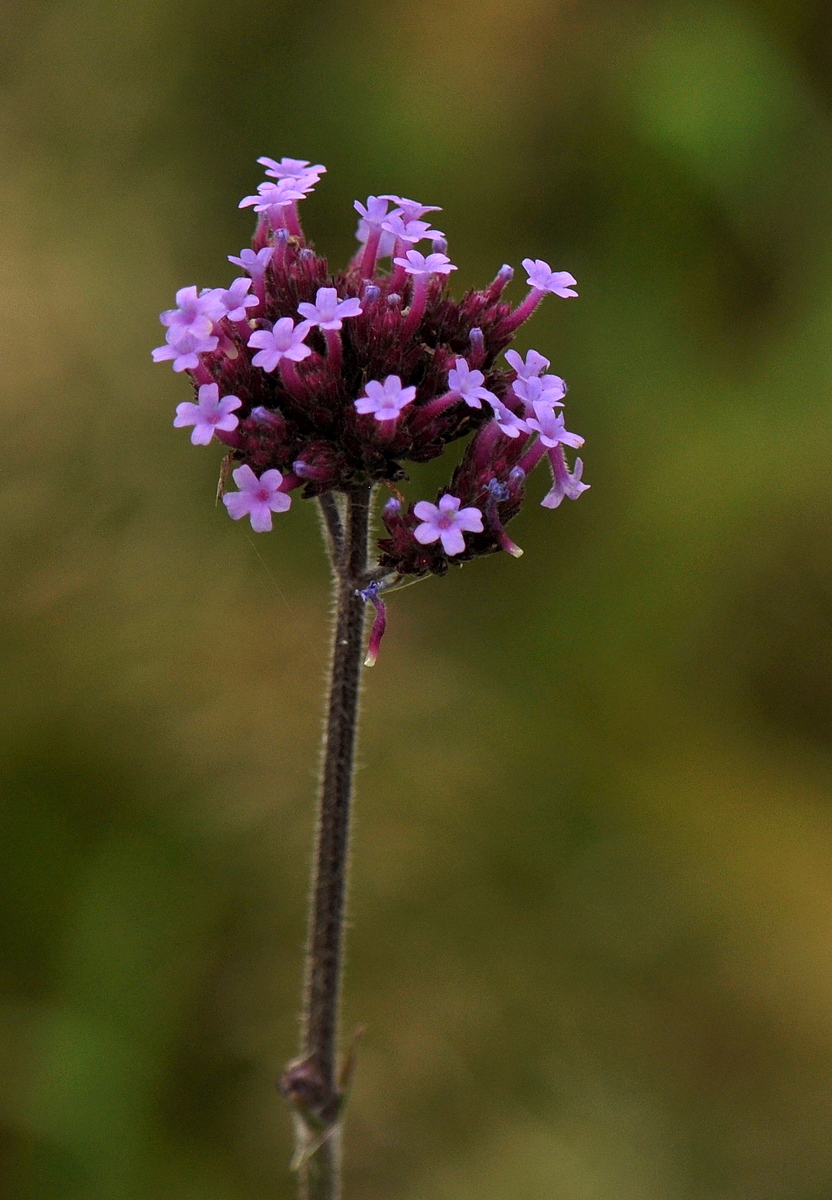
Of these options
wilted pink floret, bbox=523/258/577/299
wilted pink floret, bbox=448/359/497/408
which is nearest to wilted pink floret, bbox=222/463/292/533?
wilted pink floret, bbox=448/359/497/408

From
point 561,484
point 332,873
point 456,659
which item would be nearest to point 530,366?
point 561,484

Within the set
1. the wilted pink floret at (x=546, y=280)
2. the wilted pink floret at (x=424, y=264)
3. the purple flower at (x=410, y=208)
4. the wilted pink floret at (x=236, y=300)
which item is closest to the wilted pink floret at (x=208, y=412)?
the wilted pink floret at (x=236, y=300)

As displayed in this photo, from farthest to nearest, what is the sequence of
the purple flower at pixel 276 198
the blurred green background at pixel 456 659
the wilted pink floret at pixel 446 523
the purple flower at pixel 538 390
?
the blurred green background at pixel 456 659, the purple flower at pixel 276 198, the purple flower at pixel 538 390, the wilted pink floret at pixel 446 523

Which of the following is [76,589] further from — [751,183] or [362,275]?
[751,183]

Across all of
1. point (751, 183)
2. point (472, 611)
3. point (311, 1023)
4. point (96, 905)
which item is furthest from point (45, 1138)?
point (751, 183)

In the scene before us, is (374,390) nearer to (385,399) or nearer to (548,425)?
(385,399)

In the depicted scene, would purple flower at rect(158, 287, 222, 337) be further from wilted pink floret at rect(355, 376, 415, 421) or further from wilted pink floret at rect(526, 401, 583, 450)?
wilted pink floret at rect(526, 401, 583, 450)

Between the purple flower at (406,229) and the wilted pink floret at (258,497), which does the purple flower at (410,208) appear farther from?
the wilted pink floret at (258,497)
